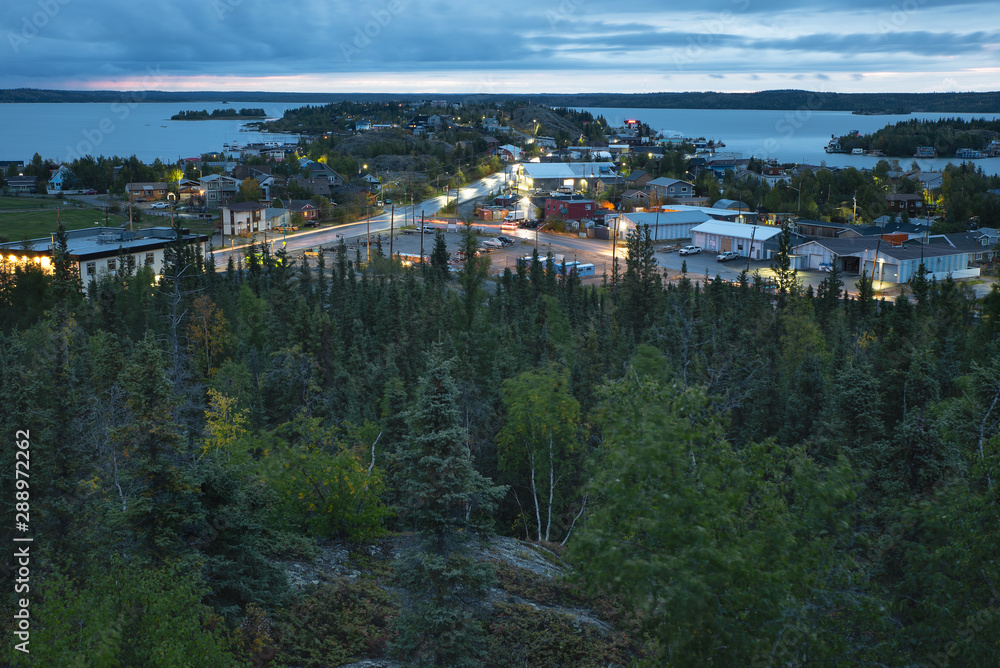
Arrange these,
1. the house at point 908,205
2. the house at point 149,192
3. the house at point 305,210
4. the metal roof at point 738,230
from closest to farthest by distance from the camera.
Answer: the metal roof at point 738,230
the house at point 305,210
the house at point 908,205
the house at point 149,192

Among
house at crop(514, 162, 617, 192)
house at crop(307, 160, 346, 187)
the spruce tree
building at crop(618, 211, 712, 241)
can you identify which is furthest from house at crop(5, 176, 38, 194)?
the spruce tree

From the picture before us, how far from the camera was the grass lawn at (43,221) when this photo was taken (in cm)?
6216

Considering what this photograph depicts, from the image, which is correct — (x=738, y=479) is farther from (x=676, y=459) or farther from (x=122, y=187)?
(x=122, y=187)

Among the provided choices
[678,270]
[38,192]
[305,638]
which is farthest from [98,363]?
[38,192]

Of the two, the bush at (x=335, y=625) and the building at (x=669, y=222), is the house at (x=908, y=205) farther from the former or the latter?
the bush at (x=335, y=625)

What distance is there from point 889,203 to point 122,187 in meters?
90.0

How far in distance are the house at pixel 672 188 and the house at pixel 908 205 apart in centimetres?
2141

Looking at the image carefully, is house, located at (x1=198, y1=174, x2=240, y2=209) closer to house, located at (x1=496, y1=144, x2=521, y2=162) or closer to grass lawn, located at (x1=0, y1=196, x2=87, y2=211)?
grass lawn, located at (x1=0, y1=196, x2=87, y2=211)

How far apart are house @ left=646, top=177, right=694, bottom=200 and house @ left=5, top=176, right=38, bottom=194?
7745 centimetres

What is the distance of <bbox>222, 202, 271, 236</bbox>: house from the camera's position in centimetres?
6525

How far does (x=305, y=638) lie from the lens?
388 inches

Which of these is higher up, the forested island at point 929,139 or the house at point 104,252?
the forested island at point 929,139

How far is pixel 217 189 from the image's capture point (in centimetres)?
8888

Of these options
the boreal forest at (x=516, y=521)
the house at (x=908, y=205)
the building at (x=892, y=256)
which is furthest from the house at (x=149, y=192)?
the house at (x=908, y=205)
